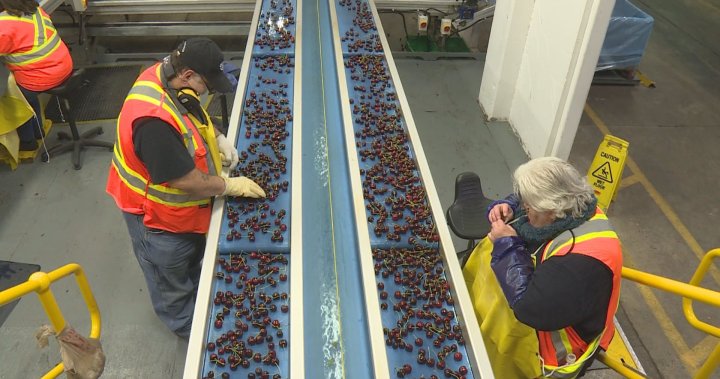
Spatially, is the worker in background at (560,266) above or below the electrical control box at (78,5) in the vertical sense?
above

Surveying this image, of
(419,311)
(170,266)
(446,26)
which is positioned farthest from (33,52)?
(446,26)

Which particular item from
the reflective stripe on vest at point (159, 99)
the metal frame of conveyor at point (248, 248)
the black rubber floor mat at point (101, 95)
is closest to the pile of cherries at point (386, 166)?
the metal frame of conveyor at point (248, 248)

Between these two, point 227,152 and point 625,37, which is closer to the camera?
point 227,152

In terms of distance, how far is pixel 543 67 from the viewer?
5.13m

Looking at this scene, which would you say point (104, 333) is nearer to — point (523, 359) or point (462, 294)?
point (462, 294)

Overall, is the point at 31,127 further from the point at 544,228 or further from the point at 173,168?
the point at 544,228

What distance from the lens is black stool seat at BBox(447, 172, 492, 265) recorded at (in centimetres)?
339

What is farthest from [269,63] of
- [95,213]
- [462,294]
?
[462,294]

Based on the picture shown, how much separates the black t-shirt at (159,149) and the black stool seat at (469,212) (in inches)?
71.3

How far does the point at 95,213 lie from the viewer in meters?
4.71

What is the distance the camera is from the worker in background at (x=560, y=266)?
204 cm

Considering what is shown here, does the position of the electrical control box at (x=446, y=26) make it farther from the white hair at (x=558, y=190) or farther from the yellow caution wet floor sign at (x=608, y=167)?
the white hair at (x=558, y=190)

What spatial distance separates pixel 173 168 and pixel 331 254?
1.01 meters

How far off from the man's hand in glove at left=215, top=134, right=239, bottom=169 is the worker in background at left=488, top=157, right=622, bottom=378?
189cm
